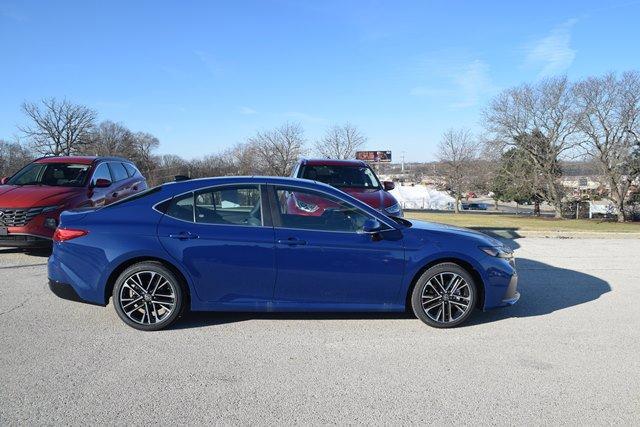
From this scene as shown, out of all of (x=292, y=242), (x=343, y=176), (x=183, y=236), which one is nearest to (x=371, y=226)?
(x=292, y=242)

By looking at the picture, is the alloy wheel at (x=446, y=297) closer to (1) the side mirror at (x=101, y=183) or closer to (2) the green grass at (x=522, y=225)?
(1) the side mirror at (x=101, y=183)

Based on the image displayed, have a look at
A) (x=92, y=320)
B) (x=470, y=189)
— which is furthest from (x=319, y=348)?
(x=470, y=189)

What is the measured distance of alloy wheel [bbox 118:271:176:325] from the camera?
4.61 metres

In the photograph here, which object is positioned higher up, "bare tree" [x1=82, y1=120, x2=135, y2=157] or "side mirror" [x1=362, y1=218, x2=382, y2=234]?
"bare tree" [x1=82, y1=120, x2=135, y2=157]

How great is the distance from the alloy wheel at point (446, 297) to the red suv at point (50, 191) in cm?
595

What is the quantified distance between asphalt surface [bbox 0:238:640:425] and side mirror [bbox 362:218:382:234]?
Answer: 3.23 feet

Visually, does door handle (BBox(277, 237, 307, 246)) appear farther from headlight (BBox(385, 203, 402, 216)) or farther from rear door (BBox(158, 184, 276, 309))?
headlight (BBox(385, 203, 402, 216))

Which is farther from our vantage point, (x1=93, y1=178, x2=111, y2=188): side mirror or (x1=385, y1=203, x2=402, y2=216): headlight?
(x1=93, y1=178, x2=111, y2=188): side mirror

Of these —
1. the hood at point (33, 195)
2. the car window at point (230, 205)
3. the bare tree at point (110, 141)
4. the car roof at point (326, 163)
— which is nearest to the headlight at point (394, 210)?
the car roof at point (326, 163)

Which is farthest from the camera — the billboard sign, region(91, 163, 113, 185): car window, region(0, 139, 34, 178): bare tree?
the billboard sign

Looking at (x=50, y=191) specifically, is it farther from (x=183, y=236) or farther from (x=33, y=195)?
(x=183, y=236)

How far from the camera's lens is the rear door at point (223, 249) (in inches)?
180

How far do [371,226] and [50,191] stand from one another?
19.9 ft

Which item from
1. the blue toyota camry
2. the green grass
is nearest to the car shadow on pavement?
the blue toyota camry
